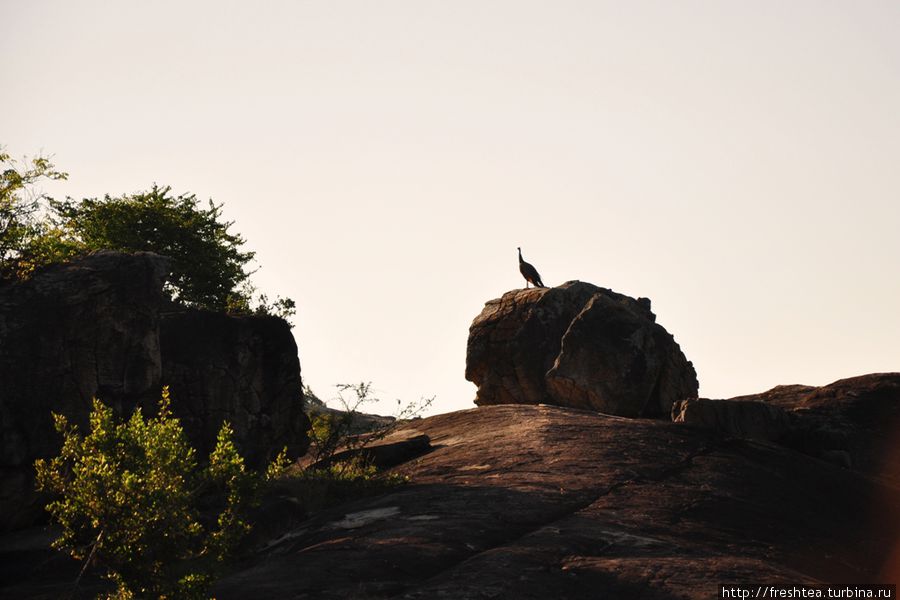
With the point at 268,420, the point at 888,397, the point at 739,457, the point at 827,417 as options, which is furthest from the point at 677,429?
the point at 888,397

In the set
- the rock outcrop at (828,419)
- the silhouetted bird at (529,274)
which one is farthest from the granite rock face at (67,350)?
the silhouetted bird at (529,274)

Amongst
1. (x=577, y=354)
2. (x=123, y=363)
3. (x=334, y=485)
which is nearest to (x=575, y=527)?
(x=334, y=485)

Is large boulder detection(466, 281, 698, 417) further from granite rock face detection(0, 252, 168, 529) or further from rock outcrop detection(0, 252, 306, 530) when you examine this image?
granite rock face detection(0, 252, 168, 529)

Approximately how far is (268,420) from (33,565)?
8806mm

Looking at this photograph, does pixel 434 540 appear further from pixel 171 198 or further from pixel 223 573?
pixel 171 198

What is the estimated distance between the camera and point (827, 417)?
1422 inches

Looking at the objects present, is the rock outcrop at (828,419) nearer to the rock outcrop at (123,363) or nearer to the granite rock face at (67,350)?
the rock outcrop at (123,363)

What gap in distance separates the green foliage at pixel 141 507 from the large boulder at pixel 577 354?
19.4 metres

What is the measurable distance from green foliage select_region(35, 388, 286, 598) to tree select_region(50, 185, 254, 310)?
2649 centimetres

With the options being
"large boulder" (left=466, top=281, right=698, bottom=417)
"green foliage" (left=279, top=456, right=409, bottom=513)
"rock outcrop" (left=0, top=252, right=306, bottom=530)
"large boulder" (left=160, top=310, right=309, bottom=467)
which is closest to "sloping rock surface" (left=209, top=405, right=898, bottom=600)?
"green foliage" (left=279, top=456, right=409, bottom=513)

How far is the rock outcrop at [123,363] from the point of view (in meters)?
20.9

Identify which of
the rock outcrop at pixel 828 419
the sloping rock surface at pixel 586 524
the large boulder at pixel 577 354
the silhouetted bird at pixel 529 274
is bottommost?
the sloping rock surface at pixel 586 524

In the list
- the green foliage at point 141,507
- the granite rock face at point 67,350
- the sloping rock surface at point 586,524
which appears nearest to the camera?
the green foliage at point 141,507

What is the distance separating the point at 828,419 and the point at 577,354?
9414mm
